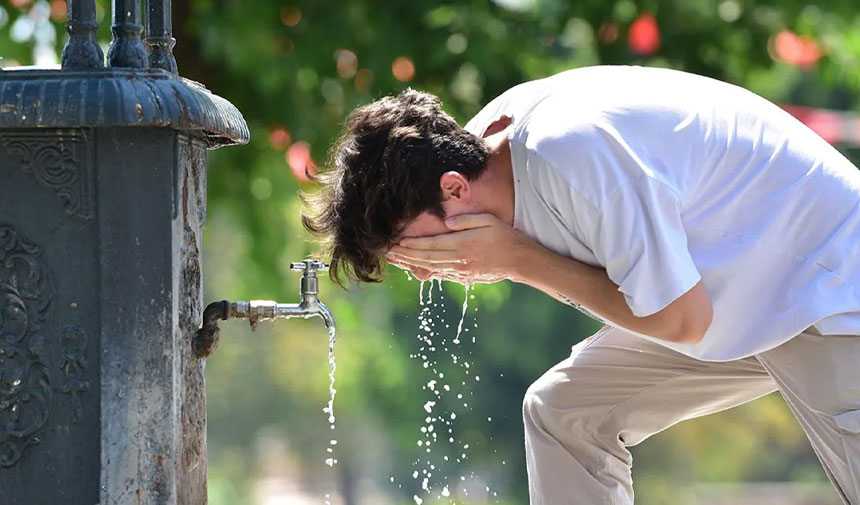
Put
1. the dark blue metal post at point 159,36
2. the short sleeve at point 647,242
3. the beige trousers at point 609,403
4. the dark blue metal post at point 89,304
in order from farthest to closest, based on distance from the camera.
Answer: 1. the beige trousers at point 609,403
2. the dark blue metal post at point 159,36
3. the dark blue metal post at point 89,304
4. the short sleeve at point 647,242

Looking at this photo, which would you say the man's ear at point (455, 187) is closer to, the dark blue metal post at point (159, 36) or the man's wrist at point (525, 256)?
the man's wrist at point (525, 256)

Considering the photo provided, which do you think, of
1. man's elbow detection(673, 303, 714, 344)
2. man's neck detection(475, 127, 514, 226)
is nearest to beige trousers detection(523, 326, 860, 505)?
man's elbow detection(673, 303, 714, 344)

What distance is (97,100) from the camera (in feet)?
8.04

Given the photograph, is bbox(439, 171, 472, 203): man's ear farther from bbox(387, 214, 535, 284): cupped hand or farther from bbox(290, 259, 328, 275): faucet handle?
bbox(290, 259, 328, 275): faucet handle

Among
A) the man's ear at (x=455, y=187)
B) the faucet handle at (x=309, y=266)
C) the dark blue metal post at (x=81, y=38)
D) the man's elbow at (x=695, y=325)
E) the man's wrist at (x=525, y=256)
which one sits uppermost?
the dark blue metal post at (x=81, y=38)

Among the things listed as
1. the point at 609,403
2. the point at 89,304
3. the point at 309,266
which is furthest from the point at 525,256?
the point at 89,304

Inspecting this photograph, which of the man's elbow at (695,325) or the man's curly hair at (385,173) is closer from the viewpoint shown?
the man's elbow at (695,325)

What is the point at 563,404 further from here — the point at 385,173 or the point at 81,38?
the point at 81,38

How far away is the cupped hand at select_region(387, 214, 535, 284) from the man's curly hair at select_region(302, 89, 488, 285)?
54 mm

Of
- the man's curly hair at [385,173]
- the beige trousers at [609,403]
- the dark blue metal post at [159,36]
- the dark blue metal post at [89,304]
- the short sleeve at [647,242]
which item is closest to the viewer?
the short sleeve at [647,242]

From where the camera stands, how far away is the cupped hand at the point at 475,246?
8.55 ft

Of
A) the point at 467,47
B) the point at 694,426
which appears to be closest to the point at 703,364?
the point at 467,47

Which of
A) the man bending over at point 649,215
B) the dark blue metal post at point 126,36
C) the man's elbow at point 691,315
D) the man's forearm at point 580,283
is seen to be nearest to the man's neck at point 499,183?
the man bending over at point 649,215

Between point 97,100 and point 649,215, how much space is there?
3.24 feet
